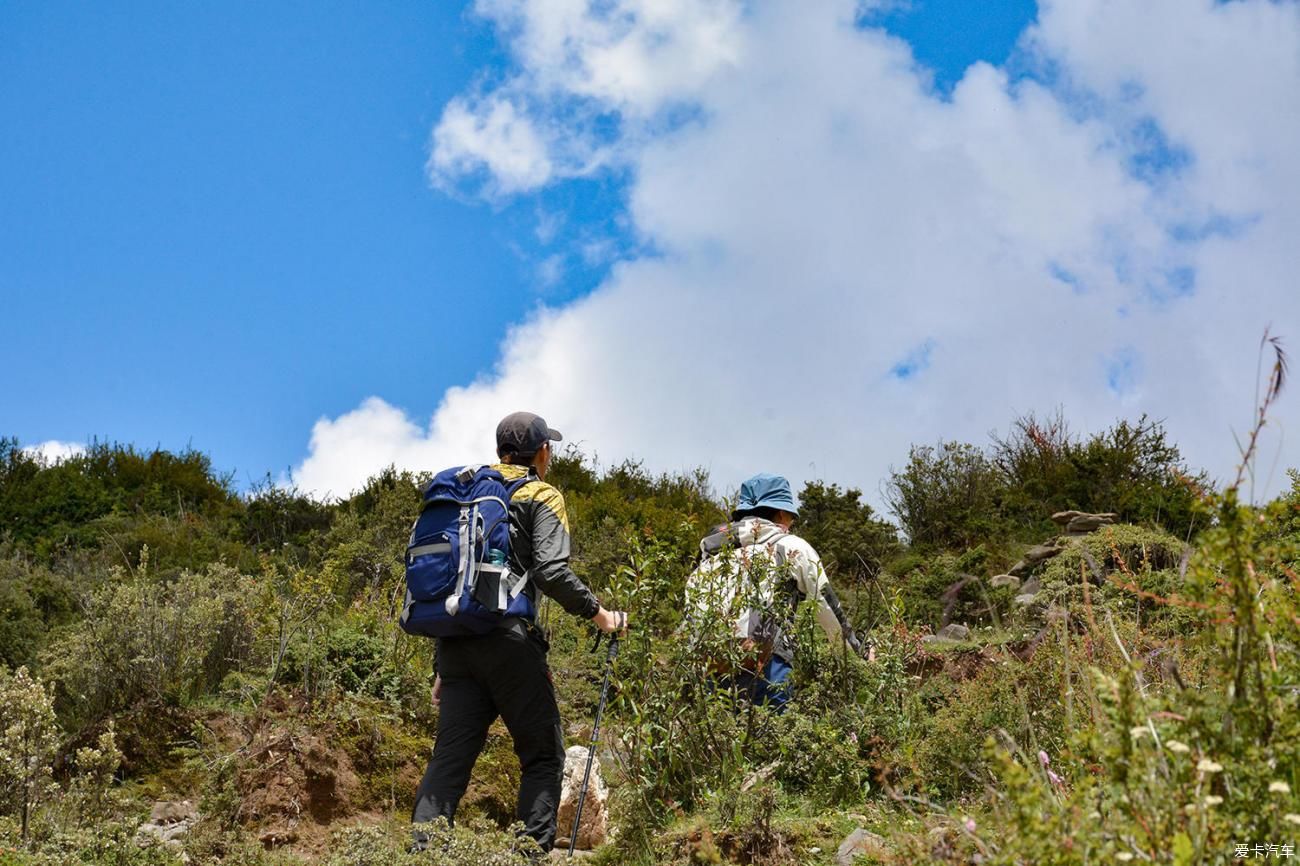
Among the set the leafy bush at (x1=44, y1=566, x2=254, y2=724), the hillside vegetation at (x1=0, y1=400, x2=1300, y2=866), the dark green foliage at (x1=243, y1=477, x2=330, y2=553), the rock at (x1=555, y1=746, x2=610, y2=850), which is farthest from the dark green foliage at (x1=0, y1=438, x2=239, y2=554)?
the rock at (x1=555, y1=746, x2=610, y2=850)

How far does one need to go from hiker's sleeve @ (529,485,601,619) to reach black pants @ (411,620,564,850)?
0.19 m

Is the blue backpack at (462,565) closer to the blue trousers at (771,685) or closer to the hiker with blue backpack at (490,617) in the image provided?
the hiker with blue backpack at (490,617)

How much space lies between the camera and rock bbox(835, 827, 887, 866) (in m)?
3.84

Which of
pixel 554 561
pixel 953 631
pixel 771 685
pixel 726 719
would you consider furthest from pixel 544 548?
pixel 953 631

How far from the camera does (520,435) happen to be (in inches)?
194

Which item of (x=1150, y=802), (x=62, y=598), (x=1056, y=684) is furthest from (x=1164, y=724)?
(x=62, y=598)

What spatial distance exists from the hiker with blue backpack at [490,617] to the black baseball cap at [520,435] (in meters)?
0.26

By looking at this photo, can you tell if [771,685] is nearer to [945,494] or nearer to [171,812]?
[171,812]

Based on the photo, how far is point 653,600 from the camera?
503 centimetres

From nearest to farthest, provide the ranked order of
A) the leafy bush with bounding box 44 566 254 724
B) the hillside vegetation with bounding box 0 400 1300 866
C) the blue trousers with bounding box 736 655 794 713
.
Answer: the hillside vegetation with bounding box 0 400 1300 866 → the blue trousers with bounding box 736 655 794 713 → the leafy bush with bounding box 44 566 254 724

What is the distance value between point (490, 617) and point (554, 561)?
34cm

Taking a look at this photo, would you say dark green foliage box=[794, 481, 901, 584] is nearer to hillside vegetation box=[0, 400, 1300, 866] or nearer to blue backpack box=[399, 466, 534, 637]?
hillside vegetation box=[0, 400, 1300, 866]

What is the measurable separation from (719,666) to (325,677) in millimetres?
3151

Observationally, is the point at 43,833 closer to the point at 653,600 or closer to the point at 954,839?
the point at 653,600
